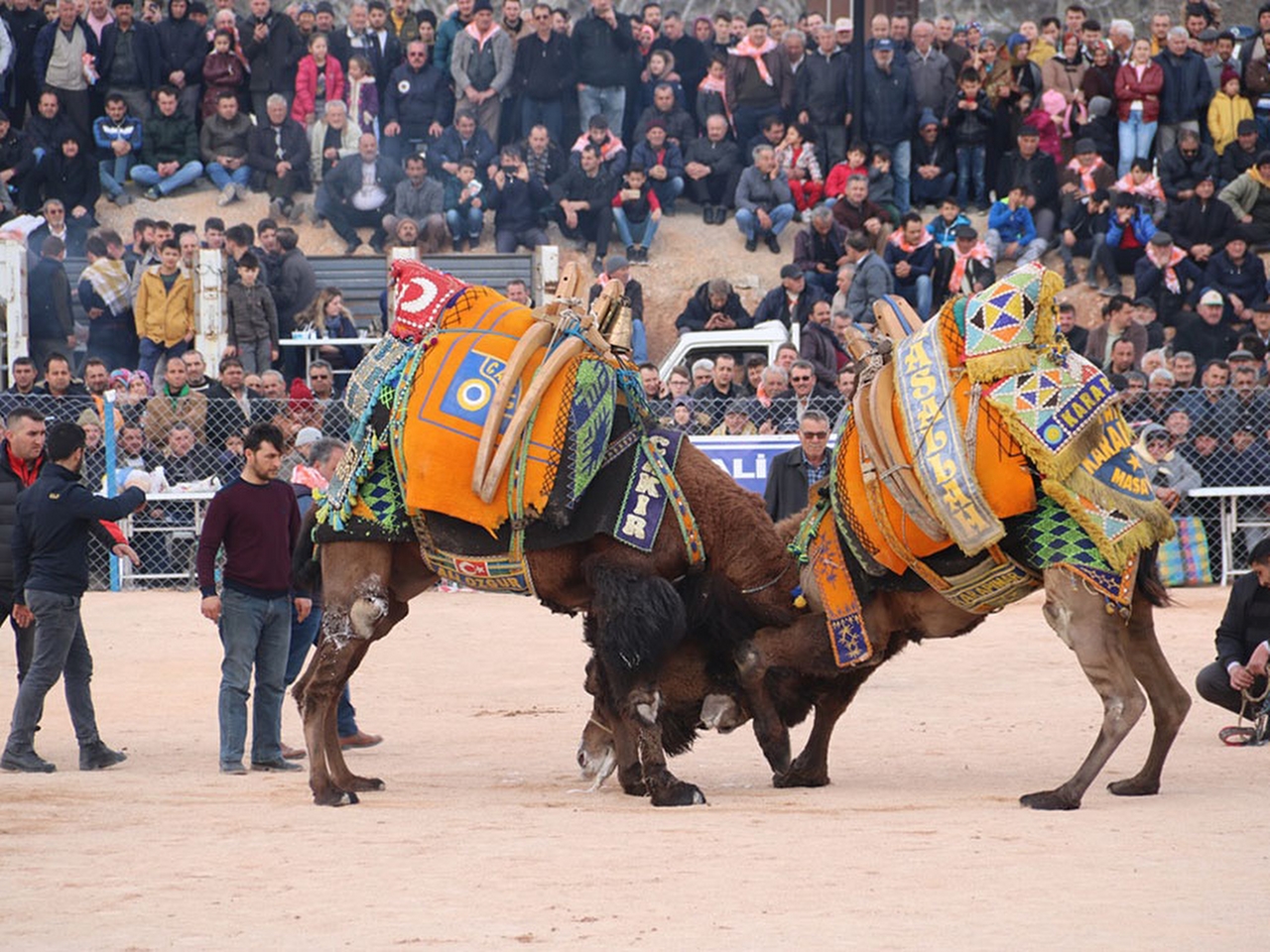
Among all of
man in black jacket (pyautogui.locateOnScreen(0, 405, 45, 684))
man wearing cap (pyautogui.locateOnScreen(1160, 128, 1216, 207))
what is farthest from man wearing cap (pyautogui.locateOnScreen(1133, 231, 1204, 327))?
man in black jacket (pyautogui.locateOnScreen(0, 405, 45, 684))

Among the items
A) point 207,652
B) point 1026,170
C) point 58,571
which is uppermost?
point 1026,170

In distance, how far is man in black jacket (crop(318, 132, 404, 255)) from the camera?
876 inches

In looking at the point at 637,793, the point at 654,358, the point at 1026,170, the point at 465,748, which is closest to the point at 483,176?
the point at 654,358

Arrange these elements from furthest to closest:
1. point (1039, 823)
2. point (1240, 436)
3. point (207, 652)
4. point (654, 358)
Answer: point (654, 358) → point (1240, 436) → point (207, 652) → point (1039, 823)

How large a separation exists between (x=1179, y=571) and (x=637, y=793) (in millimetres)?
9071

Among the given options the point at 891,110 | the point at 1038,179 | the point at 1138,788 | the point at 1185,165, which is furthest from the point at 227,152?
the point at 1138,788

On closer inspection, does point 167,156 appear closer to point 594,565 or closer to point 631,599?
point 594,565

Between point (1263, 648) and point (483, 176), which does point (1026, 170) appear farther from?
point (1263, 648)

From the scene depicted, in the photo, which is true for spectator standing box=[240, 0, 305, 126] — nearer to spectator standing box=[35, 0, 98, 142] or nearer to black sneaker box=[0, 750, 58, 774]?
spectator standing box=[35, 0, 98, 142]

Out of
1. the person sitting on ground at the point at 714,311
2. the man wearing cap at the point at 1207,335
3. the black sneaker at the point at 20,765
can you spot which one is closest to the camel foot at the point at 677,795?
the black sneaker at the point at 20,765

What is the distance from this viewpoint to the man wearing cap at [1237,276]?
19969 mm

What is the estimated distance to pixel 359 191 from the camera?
2233cm

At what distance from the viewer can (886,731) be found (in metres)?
10.9

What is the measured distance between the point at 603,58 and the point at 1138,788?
15899 millimetres
